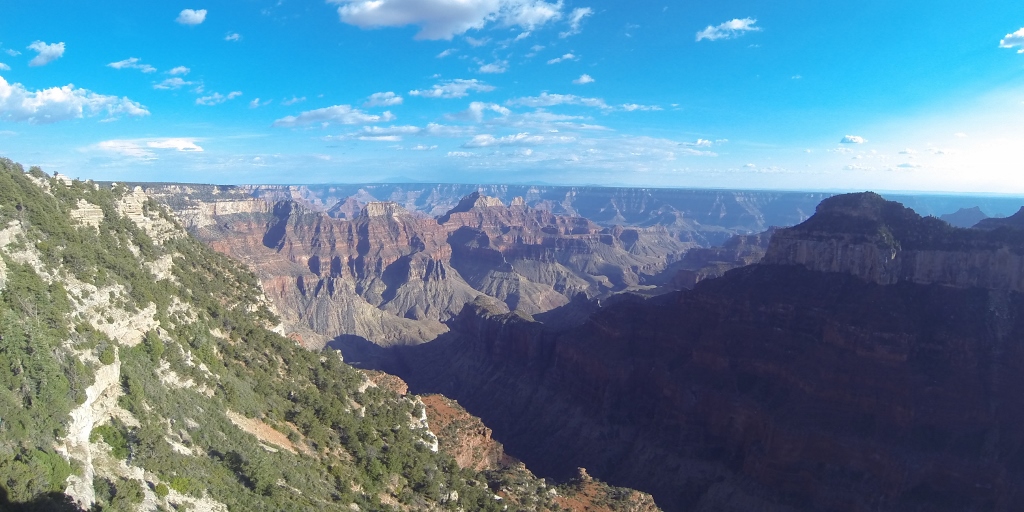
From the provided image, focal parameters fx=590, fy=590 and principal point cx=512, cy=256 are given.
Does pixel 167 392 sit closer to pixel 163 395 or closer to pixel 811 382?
pixel 163 395

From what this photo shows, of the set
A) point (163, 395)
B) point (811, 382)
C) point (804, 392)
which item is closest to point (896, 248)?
point (811, 382)

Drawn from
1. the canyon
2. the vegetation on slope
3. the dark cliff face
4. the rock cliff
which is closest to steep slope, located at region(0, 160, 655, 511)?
the vegetation on slope

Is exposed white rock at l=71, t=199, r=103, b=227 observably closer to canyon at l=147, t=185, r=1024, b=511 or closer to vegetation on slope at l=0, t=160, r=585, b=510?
vegetation on slope at l=0, t=160, r=585, b=510

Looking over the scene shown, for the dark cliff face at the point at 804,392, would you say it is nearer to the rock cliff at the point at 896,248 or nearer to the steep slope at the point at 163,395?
the rock cliff at the point at 896,248

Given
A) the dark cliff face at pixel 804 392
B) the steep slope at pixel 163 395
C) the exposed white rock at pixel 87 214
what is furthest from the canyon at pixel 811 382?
the exposed white rock at pixel 87 214

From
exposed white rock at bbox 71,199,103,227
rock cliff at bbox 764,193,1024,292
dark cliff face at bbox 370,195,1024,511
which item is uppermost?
exposed white rock at bbox 71,199,103,227
